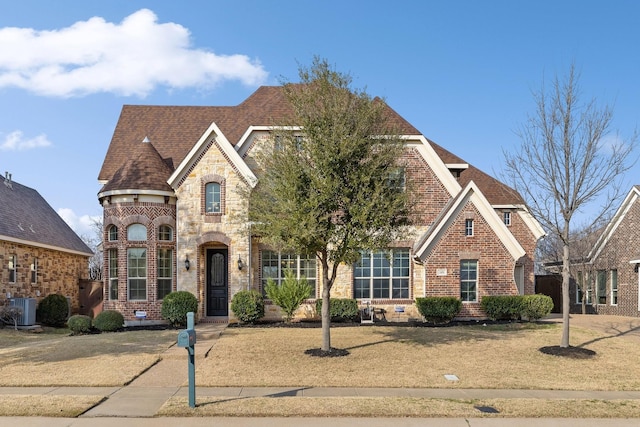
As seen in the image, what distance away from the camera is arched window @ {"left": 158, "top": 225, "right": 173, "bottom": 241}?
67.8 ft

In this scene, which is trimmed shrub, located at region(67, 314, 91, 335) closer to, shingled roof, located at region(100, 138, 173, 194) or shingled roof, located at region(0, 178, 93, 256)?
shingled roof, located at region(100, 138, 173, 194)

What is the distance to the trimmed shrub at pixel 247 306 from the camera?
1925 cm

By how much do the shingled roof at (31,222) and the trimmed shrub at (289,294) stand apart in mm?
11487

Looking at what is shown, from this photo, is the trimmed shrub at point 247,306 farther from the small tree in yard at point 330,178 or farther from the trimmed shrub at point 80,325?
the small tree in yard at point 330,178

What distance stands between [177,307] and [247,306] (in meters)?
2.43

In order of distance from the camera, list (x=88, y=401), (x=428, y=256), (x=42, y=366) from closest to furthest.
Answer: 1. (x=88, y=401)
2. (x=42, y=366)
3. (x=428, y=256)

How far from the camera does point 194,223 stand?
20516 mm

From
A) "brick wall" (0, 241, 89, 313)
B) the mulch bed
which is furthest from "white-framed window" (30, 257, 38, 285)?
the mulch bed

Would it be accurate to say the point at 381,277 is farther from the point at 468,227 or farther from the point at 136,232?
the point at 136,232

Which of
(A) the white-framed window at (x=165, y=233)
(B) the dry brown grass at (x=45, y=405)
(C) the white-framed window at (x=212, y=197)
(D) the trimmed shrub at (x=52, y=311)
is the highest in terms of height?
(C) the white-framed window at (x=212, y=197)

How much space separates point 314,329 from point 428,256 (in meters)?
5.25

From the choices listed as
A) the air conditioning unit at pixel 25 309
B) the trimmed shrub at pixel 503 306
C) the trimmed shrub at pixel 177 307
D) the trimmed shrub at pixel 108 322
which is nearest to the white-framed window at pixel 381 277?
the trimmed shrub at pixel 503 306

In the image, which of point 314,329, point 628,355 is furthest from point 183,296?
point 628,355
